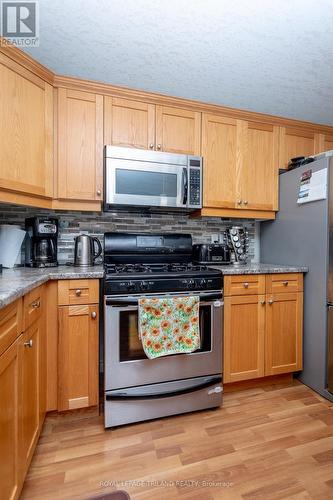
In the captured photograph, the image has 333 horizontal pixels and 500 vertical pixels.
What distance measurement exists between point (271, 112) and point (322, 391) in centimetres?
234

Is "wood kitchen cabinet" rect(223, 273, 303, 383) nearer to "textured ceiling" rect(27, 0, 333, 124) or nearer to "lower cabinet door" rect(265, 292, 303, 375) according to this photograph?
"lower cabinet door" rect(265, 292, 303, 375)

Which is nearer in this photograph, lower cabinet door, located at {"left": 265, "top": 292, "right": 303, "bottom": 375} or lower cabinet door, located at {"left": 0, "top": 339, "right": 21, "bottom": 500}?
lower cabinet door, located at {"left": 0, "top": 339, "right": 21, "bottom": 500}

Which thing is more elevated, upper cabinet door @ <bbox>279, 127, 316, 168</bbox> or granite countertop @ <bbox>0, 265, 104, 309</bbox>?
upper cabinet door @ <bbox>279, 127, 316, 168</bbox>

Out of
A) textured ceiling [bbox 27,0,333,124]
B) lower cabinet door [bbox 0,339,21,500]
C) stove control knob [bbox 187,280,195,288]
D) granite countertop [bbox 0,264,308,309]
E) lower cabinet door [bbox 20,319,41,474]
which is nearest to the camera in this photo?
lower cabinet door [bbox 0,339,21,500]

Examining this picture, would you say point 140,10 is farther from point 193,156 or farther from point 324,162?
point 324,162

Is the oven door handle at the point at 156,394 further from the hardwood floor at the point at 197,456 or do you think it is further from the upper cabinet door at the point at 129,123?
the upper cabinet door at the point at 129,123

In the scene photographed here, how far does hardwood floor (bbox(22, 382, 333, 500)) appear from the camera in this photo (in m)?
1.22

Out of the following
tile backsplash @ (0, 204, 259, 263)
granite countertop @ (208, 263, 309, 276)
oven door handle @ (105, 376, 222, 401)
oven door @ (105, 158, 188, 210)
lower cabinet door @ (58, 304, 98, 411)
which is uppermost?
oven door @ (105, 158, 188, 210)

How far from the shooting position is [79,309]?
1.69 meters

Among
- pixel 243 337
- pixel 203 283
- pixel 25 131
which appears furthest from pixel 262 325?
pixel 25 131

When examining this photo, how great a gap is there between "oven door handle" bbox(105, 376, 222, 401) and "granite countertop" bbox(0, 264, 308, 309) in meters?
0.73

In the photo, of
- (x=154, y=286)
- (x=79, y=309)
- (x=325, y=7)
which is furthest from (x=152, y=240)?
(x=325, y=7)

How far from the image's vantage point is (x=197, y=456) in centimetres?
142
